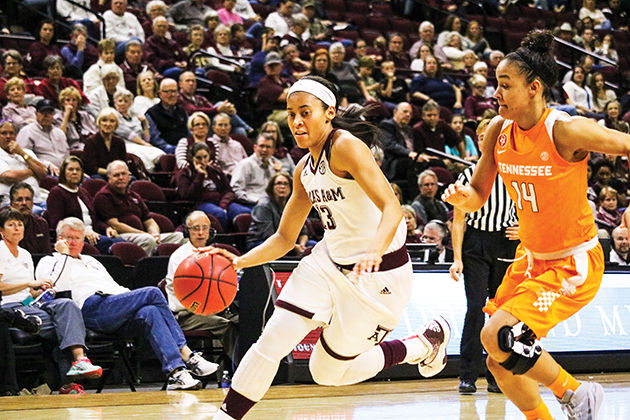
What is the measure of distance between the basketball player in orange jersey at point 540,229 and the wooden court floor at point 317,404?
1342mm

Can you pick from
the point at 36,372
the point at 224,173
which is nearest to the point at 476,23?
the point at 224,173

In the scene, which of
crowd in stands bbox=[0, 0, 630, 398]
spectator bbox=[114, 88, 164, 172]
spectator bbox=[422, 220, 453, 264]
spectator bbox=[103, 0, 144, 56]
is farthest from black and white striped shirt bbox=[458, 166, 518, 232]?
spectator bbox=[103, 0, 144, 56]

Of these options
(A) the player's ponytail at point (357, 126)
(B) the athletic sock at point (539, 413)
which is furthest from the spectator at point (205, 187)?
(B) the athletic sock at point (539, 413)

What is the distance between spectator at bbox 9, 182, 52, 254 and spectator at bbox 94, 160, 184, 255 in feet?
2.86

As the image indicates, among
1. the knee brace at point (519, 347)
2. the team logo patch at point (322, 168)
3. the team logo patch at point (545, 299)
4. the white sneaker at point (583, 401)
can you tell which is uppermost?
the team logo patch at point (322, 168)

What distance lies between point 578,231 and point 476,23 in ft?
45.3

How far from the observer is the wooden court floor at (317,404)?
5.84 m

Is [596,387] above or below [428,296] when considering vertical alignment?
above

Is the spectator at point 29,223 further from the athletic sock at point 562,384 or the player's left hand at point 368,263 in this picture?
the athletic sock at point 562,384

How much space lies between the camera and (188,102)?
39.7 ft

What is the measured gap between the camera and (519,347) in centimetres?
433

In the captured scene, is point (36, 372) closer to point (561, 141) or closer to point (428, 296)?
point (428, 296)

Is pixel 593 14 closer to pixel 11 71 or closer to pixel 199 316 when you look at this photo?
pixel 11 71

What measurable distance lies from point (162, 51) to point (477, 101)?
492cm
